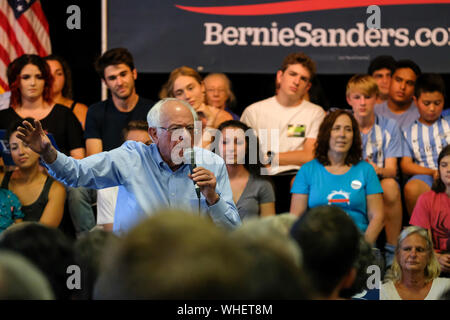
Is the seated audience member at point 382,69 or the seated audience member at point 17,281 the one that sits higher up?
the seated audience member at point 382,69

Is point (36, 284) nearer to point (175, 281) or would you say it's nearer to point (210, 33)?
point (175, 281)

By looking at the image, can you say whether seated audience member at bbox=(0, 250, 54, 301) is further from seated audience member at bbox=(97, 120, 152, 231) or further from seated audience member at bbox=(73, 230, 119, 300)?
seated audience member at bbox=(97, 120, 152, 231)

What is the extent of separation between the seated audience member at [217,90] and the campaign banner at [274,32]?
21cm

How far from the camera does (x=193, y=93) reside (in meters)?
5.43

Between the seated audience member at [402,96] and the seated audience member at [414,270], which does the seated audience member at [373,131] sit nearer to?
the seated audience member at [402,96]

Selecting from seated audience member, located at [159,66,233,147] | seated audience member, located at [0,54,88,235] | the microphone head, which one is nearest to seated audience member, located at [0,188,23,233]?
seated audience member, located at [0,54,88,235]

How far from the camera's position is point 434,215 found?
16.1 ft

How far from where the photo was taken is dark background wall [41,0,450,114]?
644 centimetres

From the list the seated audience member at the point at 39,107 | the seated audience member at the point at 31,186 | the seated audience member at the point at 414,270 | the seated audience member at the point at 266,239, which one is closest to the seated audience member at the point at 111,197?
the seated audience member at the point at 31,186

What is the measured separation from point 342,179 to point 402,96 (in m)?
1.25

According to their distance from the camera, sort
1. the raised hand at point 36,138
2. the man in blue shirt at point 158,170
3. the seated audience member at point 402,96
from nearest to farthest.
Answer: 1. the raised hand at point 36,138
2. the man in blue shirt at point 158,170
3. the seated audience member at point 402,96

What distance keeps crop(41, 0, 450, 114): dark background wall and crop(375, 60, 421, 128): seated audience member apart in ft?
2.26

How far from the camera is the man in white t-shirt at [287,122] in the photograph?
219 inches

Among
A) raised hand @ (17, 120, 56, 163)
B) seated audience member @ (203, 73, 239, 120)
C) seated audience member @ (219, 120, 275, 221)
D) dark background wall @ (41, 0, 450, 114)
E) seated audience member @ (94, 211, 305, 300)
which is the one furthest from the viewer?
dark background wall @ (41, 0, 450, 114)
